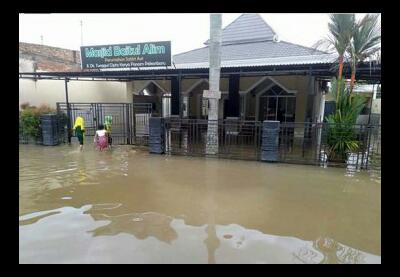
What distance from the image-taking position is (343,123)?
768 cm

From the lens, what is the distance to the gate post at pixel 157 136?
9.36 metres

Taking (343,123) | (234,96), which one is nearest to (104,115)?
(234,96)

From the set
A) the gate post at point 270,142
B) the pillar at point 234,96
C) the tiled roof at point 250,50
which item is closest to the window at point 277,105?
the tiled roof at point 250,50

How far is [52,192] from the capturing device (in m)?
5.60

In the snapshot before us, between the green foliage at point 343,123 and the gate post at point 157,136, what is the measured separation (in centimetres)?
500

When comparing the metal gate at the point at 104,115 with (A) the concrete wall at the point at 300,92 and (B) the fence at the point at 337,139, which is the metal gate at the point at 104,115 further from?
(A) the concrete wall at the point at 300,92

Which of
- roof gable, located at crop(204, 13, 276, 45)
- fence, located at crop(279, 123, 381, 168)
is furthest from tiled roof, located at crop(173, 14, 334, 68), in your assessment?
fence, located at crop(279, 123, 381, 168)

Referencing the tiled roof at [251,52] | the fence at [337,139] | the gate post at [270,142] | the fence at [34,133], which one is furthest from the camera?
the tiled roof at [251,52]

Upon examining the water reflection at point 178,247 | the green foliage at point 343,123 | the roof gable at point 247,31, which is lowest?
the water reflection at point 178,247

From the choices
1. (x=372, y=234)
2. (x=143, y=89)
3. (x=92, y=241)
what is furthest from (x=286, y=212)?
(x=143, y=89)

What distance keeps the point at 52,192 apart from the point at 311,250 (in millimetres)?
4732

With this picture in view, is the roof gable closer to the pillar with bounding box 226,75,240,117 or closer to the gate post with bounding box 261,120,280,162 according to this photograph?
the pillar with bounding box 226,75,240,117
